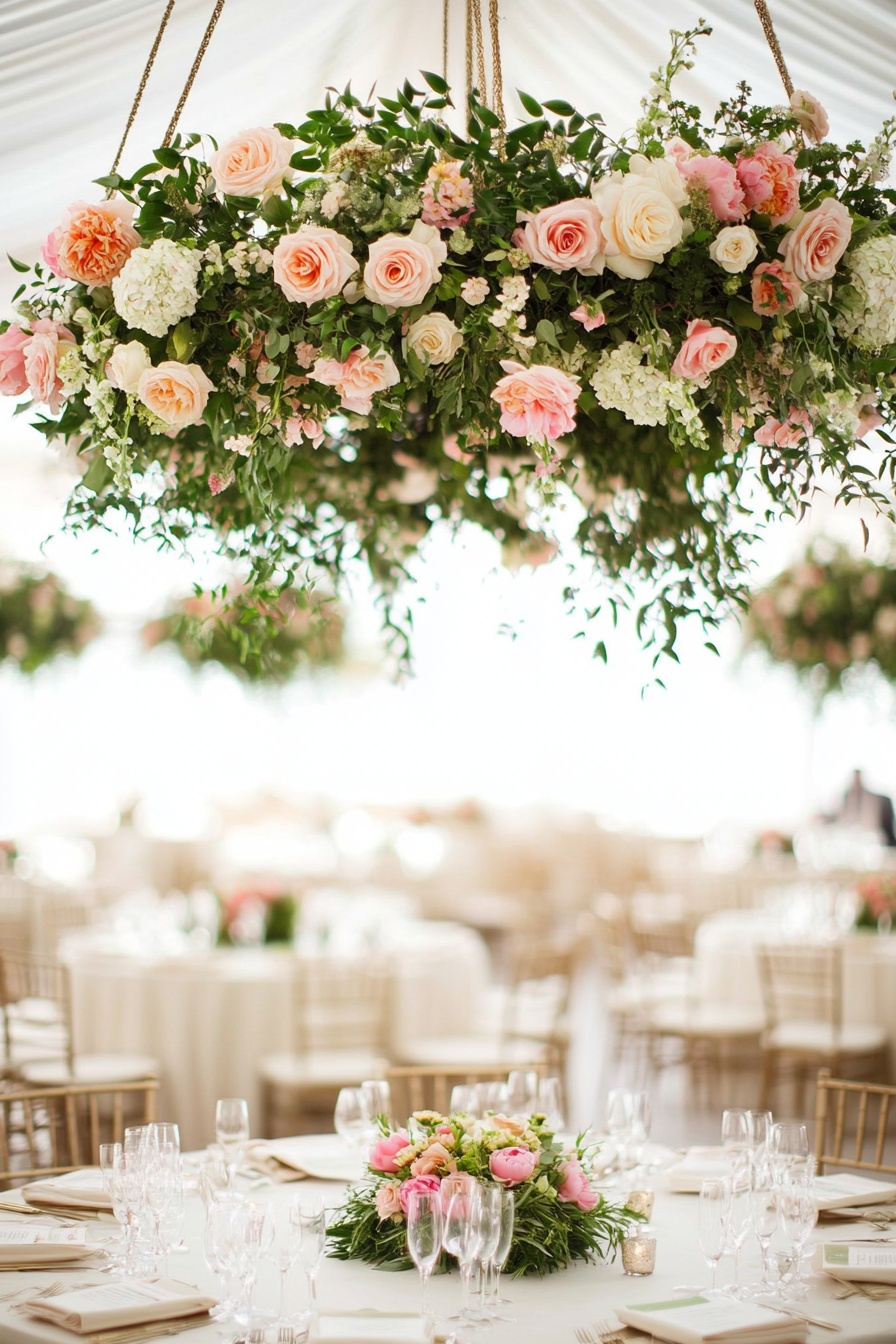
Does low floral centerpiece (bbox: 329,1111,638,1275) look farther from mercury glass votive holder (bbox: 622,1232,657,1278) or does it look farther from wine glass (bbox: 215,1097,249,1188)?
wine glass (bbox: 215,1097,249,1188)

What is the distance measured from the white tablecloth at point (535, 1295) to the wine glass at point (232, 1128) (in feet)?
1.03

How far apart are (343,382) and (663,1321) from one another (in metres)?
1.50

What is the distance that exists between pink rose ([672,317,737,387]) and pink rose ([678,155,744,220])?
162mm

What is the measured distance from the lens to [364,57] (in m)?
2.95

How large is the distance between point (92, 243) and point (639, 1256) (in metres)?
1.92

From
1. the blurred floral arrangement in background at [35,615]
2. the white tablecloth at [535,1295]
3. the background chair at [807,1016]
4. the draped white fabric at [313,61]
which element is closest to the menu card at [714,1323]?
the white tablecloth at [535,1295]

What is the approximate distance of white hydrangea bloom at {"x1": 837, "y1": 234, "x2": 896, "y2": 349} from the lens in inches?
82.4

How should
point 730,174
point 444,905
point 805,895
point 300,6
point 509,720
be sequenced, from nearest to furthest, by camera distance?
point 730,174, point 300,6, point 805,895, point 444,905, point 509,720

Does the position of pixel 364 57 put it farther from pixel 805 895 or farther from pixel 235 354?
pixel 805 895

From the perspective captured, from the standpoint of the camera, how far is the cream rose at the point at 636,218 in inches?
76.8

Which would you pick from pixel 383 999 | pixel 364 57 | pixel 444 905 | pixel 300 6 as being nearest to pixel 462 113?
pixel 364 57

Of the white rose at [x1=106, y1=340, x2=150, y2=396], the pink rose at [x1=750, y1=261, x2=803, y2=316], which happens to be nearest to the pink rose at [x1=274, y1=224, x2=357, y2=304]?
the white rose at [x1=106, y1=340, x2=150, y2=396]

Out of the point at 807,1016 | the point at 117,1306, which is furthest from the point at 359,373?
the point at 807,1016

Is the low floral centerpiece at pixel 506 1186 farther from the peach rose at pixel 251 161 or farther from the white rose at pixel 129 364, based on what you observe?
the peach rose at pixel 251 161
